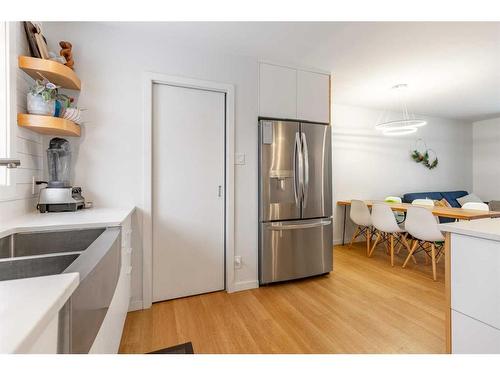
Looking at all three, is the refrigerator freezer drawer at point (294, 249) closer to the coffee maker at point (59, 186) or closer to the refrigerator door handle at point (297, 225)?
the refrigerator door handle at point (297, 225)

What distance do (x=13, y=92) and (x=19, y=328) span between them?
5.89 feet

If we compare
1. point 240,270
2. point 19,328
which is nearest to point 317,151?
point 240,270

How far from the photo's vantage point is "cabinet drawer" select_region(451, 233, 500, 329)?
3.58 ft

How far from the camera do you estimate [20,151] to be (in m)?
1.54

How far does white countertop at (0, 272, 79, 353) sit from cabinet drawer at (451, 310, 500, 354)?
171cm

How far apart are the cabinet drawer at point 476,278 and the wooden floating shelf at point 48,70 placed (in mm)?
2648

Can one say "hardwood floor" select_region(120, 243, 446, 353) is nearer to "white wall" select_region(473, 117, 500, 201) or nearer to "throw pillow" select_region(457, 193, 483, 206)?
"throw pillow" select_region(457, 193, 483, 206)

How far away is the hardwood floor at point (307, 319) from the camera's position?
63.3 inches

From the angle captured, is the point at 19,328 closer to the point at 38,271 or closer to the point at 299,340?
the point at 38,271

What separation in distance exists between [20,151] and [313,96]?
8.81 feet

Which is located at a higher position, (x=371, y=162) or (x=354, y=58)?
(x=354, y=58)

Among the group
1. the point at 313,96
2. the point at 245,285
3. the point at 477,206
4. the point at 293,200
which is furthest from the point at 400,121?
the point at 245,285

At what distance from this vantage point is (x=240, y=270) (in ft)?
8.00

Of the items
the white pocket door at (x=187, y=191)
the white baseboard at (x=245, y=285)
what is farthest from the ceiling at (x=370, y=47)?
the white baseboard at (x=245, y=285)
